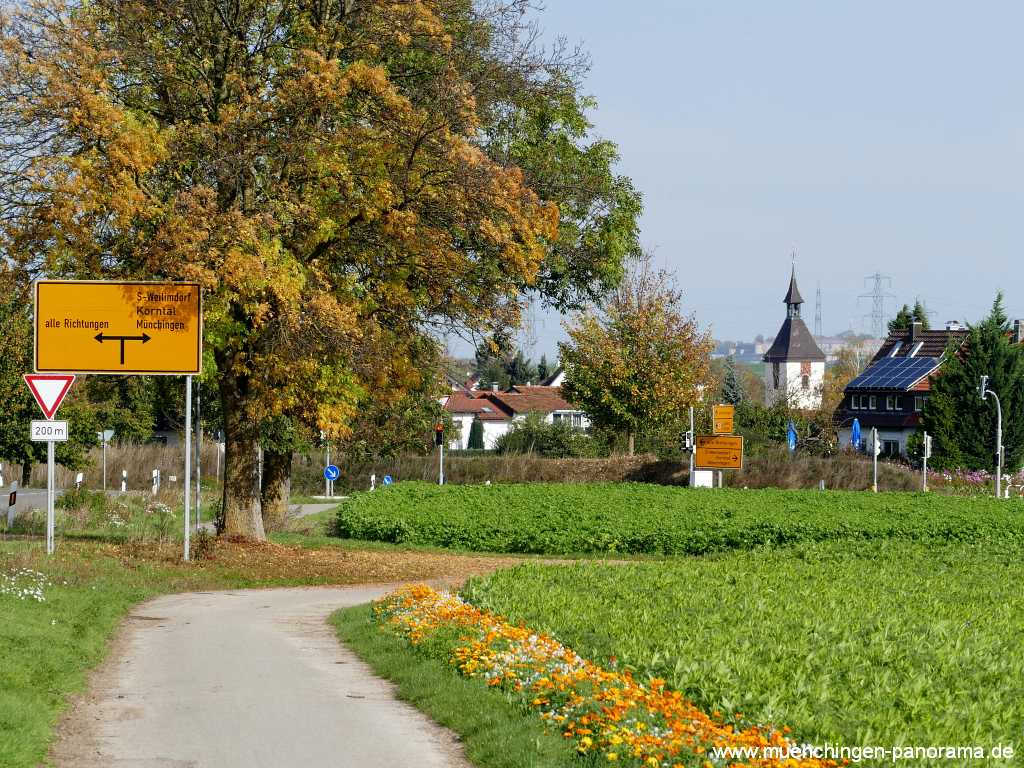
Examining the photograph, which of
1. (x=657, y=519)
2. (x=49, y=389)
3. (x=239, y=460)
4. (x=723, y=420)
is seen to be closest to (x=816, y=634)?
(x=49, y=389)

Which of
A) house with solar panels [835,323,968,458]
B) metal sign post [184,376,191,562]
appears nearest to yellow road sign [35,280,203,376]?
metal sign post [184,376,191,562]

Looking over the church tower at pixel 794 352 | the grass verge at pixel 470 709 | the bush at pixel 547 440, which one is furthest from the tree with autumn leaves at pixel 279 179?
the church tower at pixel 794 352

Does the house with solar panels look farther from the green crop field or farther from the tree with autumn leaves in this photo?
the green crop field

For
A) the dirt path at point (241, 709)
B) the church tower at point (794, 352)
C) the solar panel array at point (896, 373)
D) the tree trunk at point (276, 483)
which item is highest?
the church tower at point (794, 352)

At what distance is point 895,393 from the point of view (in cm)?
9175

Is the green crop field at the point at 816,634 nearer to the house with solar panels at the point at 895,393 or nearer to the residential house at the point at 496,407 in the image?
the house with solar panels at the point at 895,393

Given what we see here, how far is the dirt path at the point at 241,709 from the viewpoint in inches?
341

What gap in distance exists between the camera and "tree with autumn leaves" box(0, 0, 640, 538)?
64.0ft

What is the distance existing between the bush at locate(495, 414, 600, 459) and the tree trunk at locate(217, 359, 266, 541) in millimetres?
38200

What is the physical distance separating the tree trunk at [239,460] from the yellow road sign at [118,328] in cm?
189

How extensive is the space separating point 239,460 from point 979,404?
48.3 m

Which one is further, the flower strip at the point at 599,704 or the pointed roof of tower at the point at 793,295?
the pointed roof of tower at the point at 793,295

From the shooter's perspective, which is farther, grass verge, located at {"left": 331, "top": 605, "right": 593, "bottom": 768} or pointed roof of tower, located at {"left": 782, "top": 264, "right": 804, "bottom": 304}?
pointed roof of tower, located at {"left": 782, "top": 264, "right": 804, "bottom": 304}

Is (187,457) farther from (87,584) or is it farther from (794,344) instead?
(794,344)
